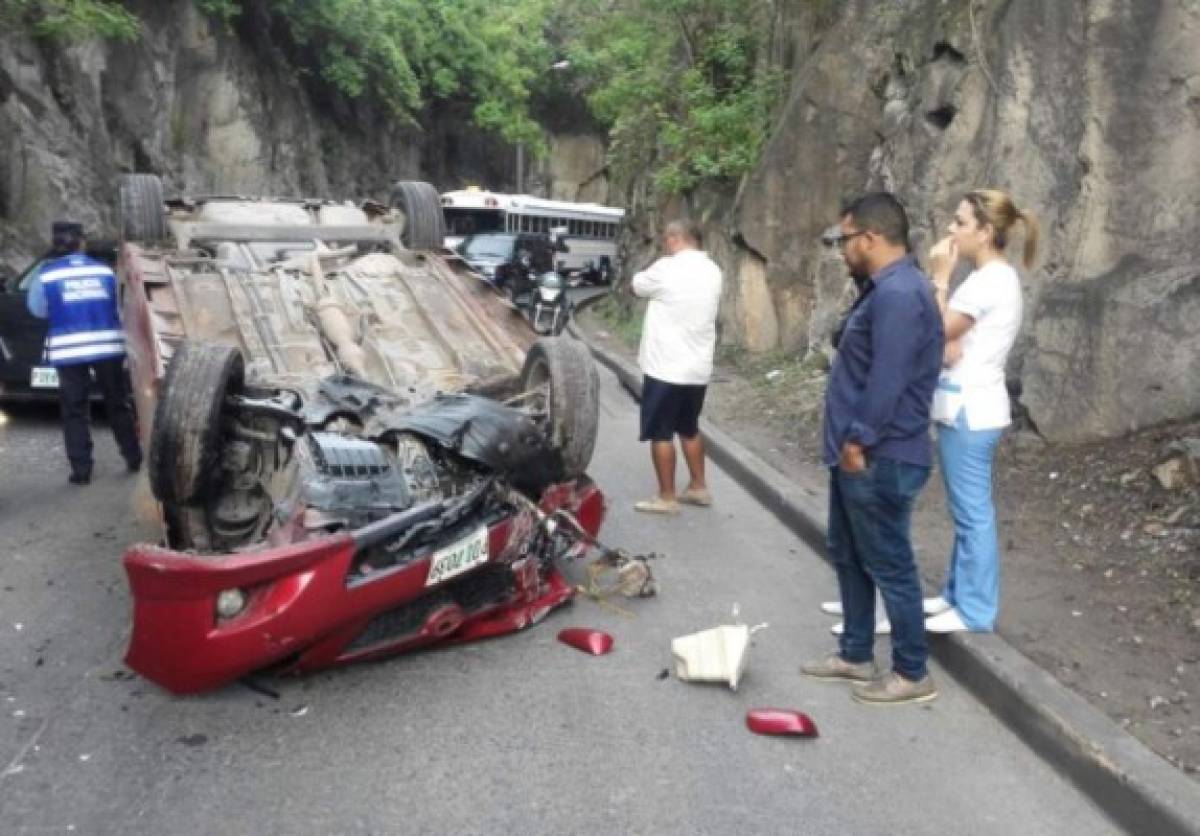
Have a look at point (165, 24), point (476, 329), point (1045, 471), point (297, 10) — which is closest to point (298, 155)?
point (297, 10)

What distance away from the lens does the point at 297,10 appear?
24750 mm

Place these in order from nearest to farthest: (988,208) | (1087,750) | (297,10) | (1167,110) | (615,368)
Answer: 1. (1087,750)
2. (988,208)
3. (1167,110)
4. (615,368)
5. (297,10)

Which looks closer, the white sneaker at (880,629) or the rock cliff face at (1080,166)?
the white sneaker at (880,629)

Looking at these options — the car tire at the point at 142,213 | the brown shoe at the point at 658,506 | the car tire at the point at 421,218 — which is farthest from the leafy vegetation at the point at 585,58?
the brown shoe at the point at 658,506

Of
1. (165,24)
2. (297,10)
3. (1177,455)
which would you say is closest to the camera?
(1177,455)

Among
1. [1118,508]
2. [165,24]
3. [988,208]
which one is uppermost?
[165,24]

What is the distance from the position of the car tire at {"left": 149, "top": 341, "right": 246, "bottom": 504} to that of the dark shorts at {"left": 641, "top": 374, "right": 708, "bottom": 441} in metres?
2.90

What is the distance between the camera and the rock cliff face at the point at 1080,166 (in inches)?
267

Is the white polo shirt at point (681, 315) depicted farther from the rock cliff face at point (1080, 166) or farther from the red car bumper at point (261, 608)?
the red car bumper at point (261, 608)

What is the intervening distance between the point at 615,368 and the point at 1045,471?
26.4ft

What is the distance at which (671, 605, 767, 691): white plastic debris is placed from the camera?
4582 mm

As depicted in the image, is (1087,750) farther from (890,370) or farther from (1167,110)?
(1167,110)

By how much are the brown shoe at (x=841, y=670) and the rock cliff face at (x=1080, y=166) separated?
311cm

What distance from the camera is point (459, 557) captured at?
4.55 meters
